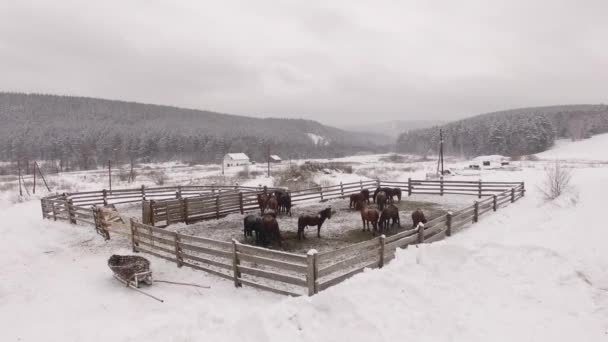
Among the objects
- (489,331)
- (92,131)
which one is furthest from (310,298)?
(92,131)

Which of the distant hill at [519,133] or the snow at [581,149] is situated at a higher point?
the distant hill at [519,133]

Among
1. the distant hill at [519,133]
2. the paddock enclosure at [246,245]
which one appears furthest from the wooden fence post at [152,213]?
the distant hill at [519,133]

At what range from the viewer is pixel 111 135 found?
93062mm

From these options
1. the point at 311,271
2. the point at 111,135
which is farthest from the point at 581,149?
the point at 111,135

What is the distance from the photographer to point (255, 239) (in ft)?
38.0

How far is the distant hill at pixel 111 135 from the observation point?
82.9 meters

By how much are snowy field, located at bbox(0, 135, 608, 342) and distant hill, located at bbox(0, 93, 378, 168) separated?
59360 mm

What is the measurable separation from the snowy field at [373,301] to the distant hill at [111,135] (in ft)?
195

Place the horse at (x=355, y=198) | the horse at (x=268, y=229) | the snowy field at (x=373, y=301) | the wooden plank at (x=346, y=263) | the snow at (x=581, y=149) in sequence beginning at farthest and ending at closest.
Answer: the snow at (x=581, y=149) < the horse at (x=355, y=198) < the horse at (x=268, y=229) < the wooden plank at (x=346, y=263) < the snowy field at (x=373, y=301)

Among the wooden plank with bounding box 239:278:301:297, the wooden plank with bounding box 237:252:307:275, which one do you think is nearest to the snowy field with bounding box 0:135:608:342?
the wooden plank with bounding box 239:278:301:297

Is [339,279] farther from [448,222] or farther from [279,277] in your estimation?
[448,222]

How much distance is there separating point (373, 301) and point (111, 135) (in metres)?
104

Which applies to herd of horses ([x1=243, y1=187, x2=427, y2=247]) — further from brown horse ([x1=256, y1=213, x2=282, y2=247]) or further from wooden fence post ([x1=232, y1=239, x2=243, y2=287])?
wooden fence post ([x1=232, y1=239, x2=243, y2=287])

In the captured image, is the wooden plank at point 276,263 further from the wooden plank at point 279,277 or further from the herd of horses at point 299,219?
the herd of horses at point 299,219
